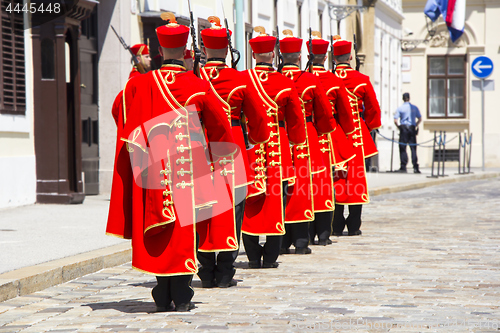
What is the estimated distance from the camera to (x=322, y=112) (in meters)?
9.09

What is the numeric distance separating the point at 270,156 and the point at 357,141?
109 inches

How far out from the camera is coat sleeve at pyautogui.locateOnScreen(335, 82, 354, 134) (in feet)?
32.8

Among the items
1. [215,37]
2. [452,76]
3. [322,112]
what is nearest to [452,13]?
[452,76]

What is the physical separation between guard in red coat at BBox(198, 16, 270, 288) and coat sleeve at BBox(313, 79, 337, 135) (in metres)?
1.56

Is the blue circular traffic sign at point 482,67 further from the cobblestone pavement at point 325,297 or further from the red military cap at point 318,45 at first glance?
the red military cap at point 318,45

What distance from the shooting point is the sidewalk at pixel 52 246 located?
22.9 ft

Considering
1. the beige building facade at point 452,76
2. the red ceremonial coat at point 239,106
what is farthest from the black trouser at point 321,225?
the beige building facade at point 452,76

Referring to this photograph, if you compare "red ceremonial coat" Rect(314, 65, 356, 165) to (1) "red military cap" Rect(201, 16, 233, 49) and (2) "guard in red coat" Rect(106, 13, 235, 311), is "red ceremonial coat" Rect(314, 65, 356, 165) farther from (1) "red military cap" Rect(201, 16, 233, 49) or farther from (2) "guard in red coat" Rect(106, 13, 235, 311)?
(2) "guard in red coat" Rect(106, 13, 235, 311)

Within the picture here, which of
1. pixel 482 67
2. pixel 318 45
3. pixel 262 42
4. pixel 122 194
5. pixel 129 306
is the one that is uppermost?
pixel 482 67

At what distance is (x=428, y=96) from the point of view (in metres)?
34.2

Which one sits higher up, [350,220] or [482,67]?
[482,67]

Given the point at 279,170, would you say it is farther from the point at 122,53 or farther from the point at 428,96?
the point at 428,96

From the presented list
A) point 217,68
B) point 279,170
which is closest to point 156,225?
point 217,68

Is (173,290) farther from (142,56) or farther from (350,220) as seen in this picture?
(350,220)
